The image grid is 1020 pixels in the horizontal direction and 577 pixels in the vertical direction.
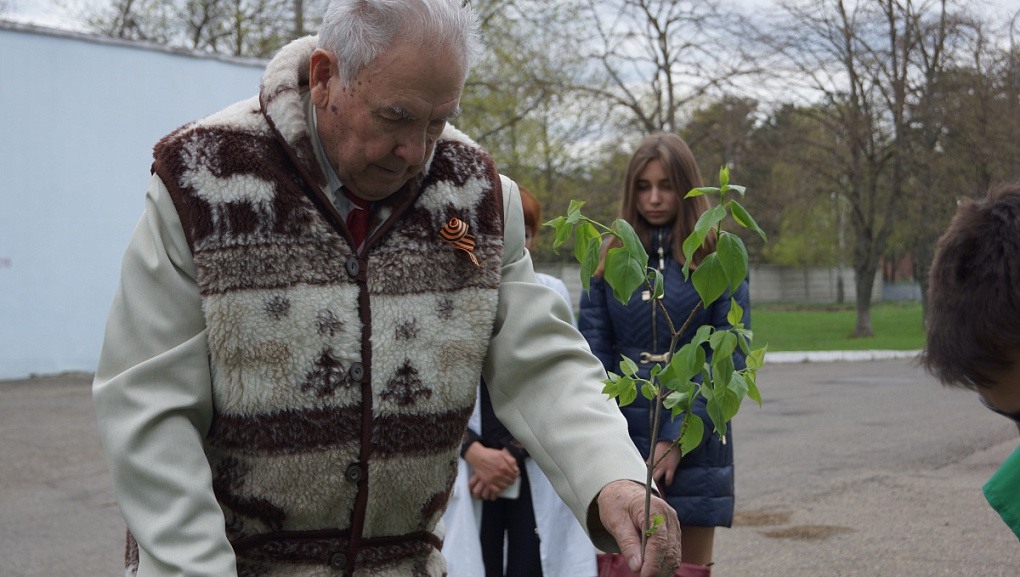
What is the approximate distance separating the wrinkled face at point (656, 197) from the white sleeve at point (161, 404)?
2467 mm

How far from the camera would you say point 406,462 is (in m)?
2.02

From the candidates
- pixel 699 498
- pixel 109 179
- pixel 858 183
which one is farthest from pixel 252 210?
pixel 858 183

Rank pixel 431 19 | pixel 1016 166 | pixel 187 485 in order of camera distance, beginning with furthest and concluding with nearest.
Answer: pixel 1016 166 → pixel 431 19 → pixel 187 485

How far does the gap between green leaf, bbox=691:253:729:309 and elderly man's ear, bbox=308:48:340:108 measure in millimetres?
854

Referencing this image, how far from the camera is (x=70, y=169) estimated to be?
46.6ft

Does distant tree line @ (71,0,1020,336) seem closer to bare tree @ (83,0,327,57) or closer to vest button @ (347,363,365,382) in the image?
bare tree @ (83,0,327,57)

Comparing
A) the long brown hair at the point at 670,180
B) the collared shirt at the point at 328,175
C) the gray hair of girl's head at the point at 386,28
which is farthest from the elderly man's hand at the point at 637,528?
the long brown hair at the point at 670,180

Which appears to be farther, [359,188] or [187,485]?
[359,188]

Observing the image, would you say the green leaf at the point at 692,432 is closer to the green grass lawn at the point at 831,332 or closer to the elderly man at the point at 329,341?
the elderly man at the point at 329,341

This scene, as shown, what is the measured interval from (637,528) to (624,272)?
1.44 ft

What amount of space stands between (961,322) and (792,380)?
1326cm

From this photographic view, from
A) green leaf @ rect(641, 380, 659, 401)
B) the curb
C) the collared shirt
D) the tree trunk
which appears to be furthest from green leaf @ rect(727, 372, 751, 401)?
the tree trunk

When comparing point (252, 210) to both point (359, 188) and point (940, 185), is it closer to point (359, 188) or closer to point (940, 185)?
point (359, 188)

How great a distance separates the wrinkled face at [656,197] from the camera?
4.07 metres
